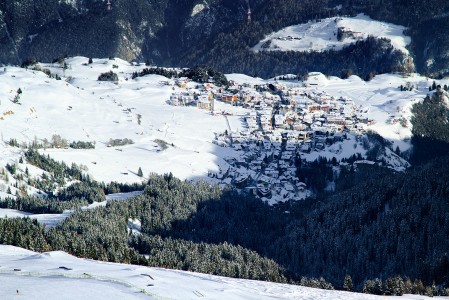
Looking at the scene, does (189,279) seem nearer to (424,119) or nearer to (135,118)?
(135,118)

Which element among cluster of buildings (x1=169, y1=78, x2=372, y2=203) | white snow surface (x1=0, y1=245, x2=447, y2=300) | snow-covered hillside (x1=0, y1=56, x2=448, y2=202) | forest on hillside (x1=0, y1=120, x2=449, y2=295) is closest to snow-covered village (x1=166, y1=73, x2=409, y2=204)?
cluster of buildings (x1=169, y1=78, x2=372, y2=203)

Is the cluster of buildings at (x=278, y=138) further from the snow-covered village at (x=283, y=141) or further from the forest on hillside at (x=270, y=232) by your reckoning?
the forest on hillside at (x=270, y=232)

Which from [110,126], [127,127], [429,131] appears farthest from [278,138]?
[429,131]

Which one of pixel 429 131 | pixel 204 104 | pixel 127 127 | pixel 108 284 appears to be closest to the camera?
pixel 108 284

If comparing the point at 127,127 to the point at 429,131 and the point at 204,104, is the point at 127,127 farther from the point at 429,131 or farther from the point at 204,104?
the point at 429,131

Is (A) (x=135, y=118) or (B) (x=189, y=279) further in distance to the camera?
(A) (x=135, y=118)

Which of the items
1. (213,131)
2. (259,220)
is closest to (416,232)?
(259,220)
